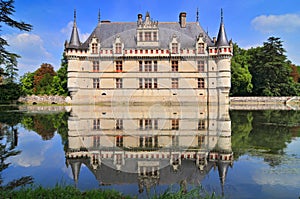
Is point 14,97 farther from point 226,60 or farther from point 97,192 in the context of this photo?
point 97,192

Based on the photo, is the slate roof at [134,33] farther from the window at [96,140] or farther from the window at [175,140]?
the window at [96,140]

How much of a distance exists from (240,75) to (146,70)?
1472 cm

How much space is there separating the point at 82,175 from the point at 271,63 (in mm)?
38877

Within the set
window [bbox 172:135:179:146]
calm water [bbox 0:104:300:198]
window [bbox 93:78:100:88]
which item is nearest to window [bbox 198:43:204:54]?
window [bbox 93:78:100:88]

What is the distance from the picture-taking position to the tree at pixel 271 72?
3947 cm

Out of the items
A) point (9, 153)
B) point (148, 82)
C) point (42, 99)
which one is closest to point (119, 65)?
point (148, 82)

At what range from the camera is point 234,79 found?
38.5 meters

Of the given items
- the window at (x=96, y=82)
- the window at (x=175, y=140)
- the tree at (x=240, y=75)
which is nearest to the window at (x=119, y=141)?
the window at (x=175, y=140)

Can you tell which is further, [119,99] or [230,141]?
[119,99]

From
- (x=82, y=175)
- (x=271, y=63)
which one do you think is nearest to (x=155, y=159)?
(x=82, y=175)

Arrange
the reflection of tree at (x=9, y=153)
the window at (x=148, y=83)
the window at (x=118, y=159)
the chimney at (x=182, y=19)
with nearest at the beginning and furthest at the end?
the reflection of tree at (x=9, y=153), the window at (x=118, y=159), the window at (x=148, y=83), the chimney at (x=182, y=19)

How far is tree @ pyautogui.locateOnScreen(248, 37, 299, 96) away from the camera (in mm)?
39469

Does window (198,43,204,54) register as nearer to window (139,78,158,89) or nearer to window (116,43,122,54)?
window (139,78,158,89)

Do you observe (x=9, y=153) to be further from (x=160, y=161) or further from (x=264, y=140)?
(x=264, y=140)
